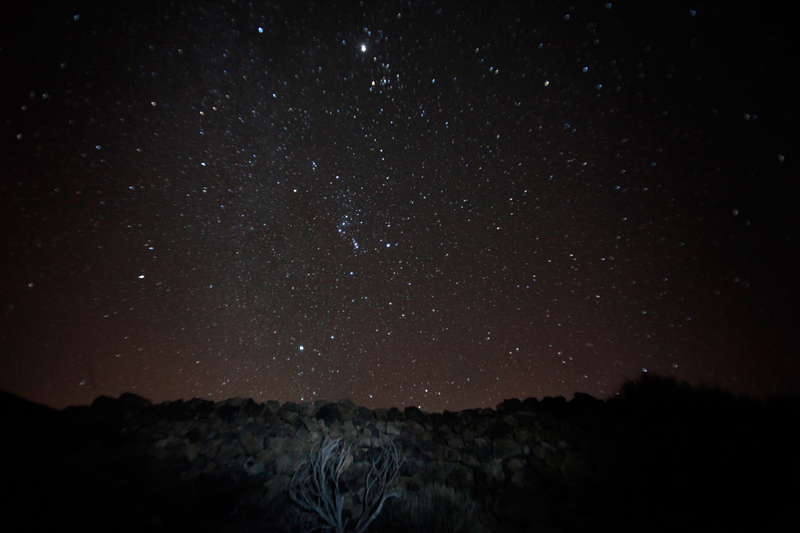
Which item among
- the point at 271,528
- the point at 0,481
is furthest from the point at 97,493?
the point at 271,528

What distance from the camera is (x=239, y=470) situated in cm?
631

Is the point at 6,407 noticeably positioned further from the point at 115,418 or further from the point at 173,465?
the point at 173,465

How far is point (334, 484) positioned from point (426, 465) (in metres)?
1.94

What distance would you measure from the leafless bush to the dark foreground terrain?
20cm

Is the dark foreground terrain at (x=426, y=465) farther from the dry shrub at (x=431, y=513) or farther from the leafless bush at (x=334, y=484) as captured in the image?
the leafless bush at (x=334, y=484)

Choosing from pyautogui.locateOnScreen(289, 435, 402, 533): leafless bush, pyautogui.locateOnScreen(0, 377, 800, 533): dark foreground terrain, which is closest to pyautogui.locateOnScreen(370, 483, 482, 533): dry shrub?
pyautogui.locateOnScreen(0, 377, 800, 533): dark foreground terrain

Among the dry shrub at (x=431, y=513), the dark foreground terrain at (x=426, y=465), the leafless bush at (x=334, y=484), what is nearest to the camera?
the dry shrub at (x=431, y=513)

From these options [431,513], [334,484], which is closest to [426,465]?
[431,513]

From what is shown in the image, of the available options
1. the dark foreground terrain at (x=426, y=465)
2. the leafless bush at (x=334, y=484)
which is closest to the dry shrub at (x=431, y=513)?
the dark foreground terrain at (x=426, y=465)

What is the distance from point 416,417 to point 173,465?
5559mm

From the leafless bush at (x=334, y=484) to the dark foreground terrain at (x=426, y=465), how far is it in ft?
0.66

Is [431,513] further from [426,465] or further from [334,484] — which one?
[334,484]

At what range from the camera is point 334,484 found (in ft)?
19.7

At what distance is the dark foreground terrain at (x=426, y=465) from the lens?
16.8 feet
